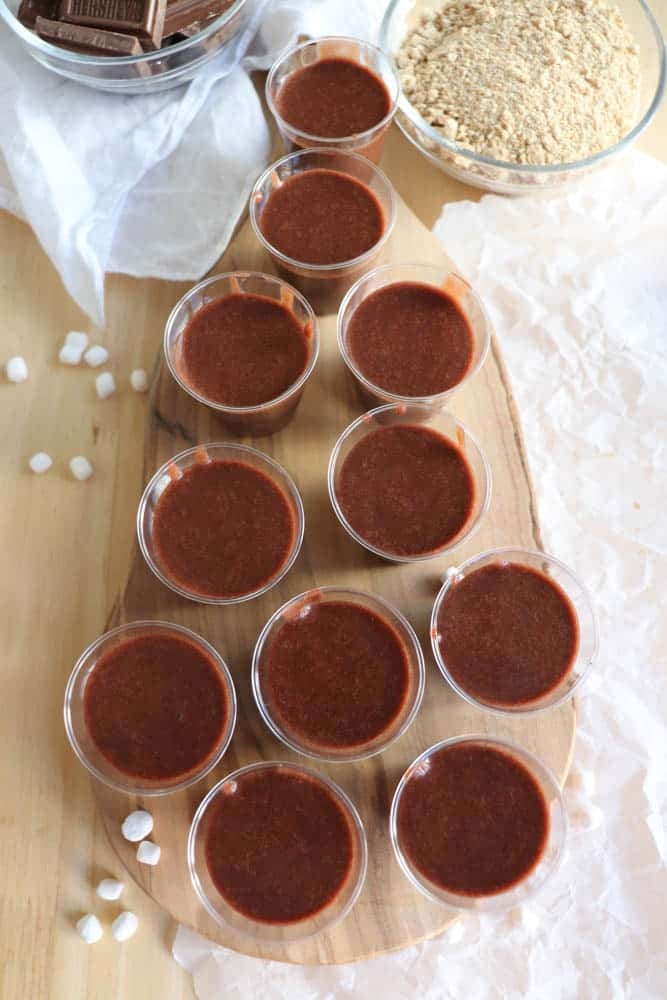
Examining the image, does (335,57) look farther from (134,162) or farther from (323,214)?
(134,162)

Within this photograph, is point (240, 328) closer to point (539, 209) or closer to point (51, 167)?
point (51, 167)

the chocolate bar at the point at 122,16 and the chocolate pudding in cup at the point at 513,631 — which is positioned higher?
the chocolate bar at the point at 122,16

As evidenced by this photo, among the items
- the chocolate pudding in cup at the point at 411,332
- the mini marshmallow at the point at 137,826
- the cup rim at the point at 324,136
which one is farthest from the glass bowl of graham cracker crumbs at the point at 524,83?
the mini marshmallow at the point at 137,826

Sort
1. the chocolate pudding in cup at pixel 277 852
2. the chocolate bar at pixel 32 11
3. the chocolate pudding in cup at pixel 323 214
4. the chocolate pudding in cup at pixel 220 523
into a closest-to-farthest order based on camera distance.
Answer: the chocolate pudding in cup at pixel 277 852 < the chocolate pudding in cup at pixel 220 523 < the chocolate pudding in cup at pixel 323 214 < the chocolate bar at pixel 32 11

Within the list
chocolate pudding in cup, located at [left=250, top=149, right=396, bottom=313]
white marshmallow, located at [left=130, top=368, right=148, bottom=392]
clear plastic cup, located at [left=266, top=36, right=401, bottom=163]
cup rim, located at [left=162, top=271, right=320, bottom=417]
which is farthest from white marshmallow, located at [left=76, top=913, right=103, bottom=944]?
clear plastic cup, located at [left=266, top=36, right=401, bottom=163]

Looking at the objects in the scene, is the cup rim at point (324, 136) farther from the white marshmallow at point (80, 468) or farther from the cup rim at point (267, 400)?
the white marshmallow at point (80, 468)

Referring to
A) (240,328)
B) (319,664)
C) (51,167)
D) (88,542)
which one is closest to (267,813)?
(319,664)
